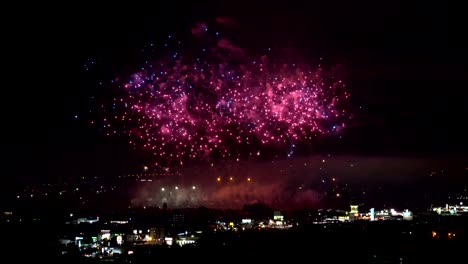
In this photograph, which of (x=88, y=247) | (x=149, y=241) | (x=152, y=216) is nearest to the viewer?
(x=88, y=247)

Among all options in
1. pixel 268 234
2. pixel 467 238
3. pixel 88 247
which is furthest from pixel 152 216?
pixel 467 238

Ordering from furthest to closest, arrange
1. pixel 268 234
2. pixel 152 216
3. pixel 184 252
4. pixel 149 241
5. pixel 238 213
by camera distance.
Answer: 1. pixel 238 213
2. pixel 152 216
3. pixel 268 234
4. pixel 149 241
5. pixel 184 252

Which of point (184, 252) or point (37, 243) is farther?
point (184, 252)

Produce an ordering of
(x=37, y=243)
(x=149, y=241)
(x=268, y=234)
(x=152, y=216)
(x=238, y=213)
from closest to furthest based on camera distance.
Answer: (x=37, y=243), (x=149, y=241), (x=268, y=234), (x=152, y=216), (x=238, y=213)

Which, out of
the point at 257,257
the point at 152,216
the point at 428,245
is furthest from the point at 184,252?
the point at 152,216

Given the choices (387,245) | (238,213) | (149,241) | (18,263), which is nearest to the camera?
(18,263)

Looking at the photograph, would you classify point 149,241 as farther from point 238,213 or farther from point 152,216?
point 238,213

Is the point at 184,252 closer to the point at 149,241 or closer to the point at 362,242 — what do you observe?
the point at 149,241

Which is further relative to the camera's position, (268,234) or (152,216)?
(152,216)
